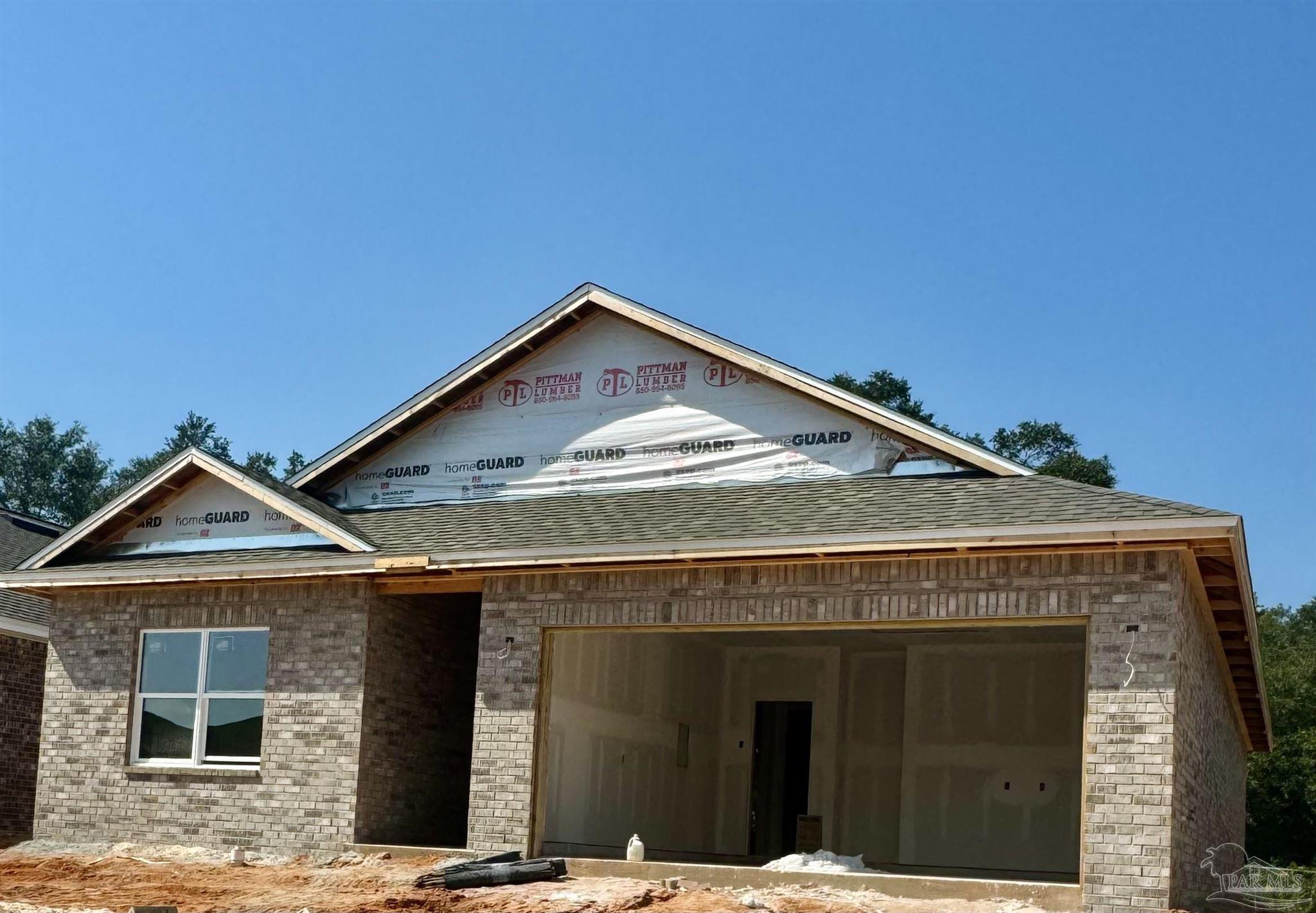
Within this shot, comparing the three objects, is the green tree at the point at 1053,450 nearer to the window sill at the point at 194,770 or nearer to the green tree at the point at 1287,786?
the green tree at the point at 1287,786

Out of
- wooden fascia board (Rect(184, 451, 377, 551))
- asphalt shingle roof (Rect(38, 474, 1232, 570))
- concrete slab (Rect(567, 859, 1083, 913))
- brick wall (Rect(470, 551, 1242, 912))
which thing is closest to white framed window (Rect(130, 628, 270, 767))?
asphalt shingle roof (Rect(38, 474, 1232, 570))

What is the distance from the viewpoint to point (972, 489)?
16547 millimetres

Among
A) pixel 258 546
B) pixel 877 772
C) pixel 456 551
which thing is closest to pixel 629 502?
pixel 456 551

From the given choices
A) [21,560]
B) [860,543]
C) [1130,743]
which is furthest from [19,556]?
[1130,743]

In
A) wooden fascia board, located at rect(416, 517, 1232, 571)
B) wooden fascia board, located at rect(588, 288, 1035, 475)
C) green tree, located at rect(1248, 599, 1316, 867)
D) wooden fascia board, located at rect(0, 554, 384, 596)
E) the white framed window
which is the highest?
wooden fascia board, located at rect(588, 288, 1035, 475)

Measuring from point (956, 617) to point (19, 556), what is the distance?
19963 mm

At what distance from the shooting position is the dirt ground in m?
13.4

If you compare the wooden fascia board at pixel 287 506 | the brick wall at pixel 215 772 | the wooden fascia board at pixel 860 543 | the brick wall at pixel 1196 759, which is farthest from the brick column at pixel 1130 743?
the brick wall at pixel 215 772

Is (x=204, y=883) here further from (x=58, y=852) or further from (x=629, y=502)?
(x=629, y=502)

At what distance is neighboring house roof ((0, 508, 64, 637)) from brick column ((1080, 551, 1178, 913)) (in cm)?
1474

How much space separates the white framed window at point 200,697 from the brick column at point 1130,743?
1049 cm

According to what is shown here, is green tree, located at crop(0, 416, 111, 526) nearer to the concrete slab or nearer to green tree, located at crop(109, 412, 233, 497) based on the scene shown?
green tree, located at crop(109, 412, 233, 497)

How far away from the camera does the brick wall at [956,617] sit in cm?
1377

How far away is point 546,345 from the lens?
68.0 ft
